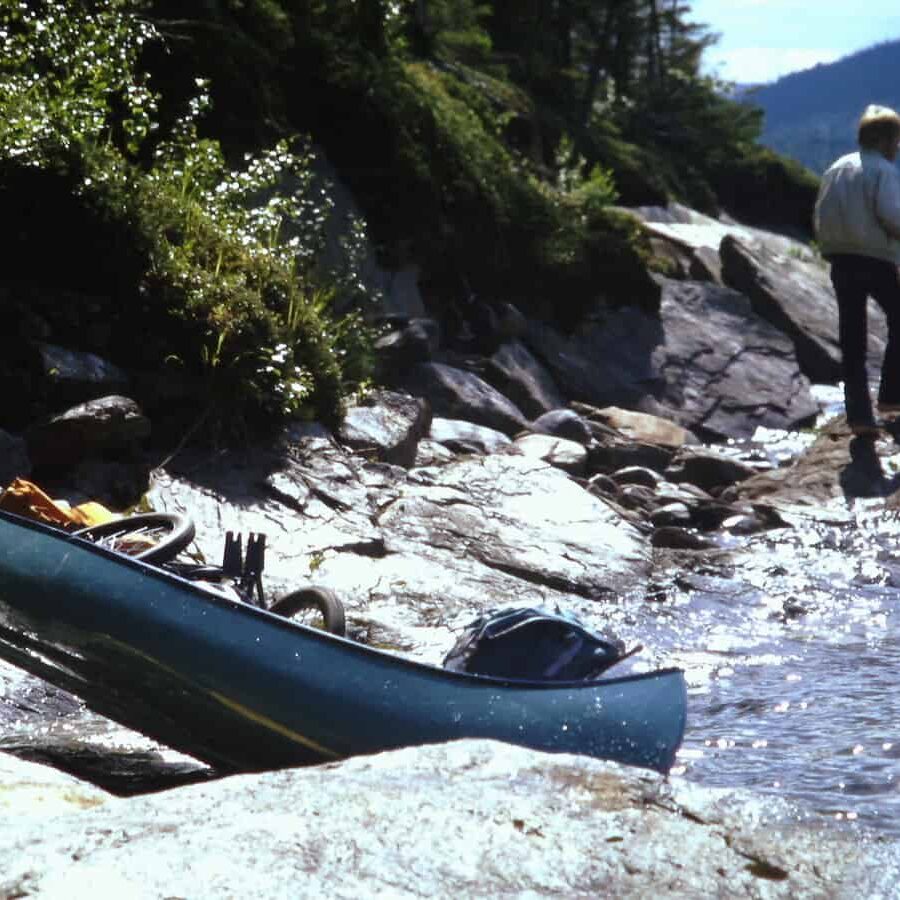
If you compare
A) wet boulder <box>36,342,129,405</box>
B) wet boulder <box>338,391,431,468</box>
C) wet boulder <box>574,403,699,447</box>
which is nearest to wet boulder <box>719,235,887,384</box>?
wet boulder <box>574,403,699,447</box>

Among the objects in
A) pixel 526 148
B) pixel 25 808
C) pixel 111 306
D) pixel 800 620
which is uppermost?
pixel 526 148

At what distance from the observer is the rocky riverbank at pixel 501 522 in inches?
132

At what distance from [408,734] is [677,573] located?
4666 mm

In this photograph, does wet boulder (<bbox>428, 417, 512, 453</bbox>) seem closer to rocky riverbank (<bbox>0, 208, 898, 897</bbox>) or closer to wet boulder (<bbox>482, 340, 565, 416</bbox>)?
rocky riverbank (<bbox>0, 208, 898, 897</bbox>)

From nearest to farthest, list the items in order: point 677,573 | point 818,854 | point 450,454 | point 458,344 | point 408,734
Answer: point 818,854, point 408,734, point 677,573, point 450,454, point 458,344

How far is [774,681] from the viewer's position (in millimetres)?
7293

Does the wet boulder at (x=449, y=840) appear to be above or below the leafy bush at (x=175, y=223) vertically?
below

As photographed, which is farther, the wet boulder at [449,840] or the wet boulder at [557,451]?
the wet boulder at [557,451]

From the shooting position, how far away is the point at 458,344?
13992 mm

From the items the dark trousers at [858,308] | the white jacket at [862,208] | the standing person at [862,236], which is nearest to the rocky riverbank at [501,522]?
the dark trousers at [858,308]

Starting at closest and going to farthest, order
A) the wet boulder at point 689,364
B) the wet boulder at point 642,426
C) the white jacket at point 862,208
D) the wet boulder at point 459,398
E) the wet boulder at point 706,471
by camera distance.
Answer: the white jacket at point 862,208 → the wet boulder at point 459,398 → the wet boulder at point 706,471 → the wet boulder at point 642,426 → the wet boulder at point 689,364

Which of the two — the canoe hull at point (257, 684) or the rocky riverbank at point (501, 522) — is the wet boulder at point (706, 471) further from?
the canoe hull at point (257, 684)

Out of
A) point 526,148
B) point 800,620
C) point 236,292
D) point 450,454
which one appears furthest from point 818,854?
point 526,148

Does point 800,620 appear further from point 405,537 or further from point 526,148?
point 526,148
